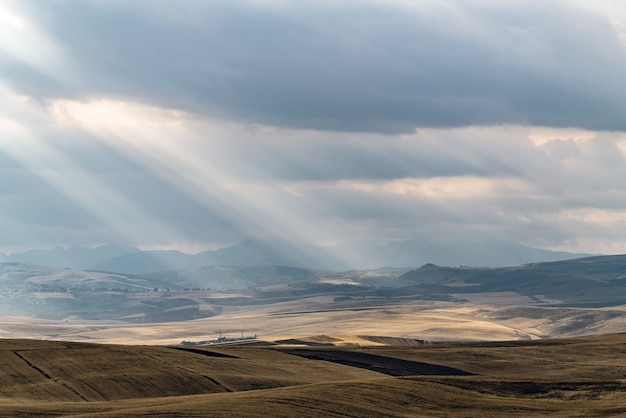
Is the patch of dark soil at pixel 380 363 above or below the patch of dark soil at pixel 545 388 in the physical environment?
above

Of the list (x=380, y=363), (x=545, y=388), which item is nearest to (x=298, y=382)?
(x=545, y=388)

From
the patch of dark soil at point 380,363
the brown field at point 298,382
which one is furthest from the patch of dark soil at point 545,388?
the patch of dark soil at point 380,363

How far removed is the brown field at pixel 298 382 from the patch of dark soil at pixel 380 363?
163 millimetres

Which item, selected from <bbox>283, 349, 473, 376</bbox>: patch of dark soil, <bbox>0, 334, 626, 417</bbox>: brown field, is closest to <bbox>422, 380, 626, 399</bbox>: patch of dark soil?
<bbox>0, 334, 626, 417</bbox>: brown field

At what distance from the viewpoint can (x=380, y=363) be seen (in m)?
148

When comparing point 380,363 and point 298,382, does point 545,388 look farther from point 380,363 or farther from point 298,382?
point 380,363

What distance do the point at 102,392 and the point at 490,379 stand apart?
43629 millimetres

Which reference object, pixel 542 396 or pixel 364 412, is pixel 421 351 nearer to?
pixel 542 396

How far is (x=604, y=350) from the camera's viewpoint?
162 metres

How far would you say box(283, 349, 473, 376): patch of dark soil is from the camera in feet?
458

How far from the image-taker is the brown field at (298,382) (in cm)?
8725

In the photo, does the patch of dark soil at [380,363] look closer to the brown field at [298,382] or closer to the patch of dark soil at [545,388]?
the brown field at [298,382]

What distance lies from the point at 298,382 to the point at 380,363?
3232 cm

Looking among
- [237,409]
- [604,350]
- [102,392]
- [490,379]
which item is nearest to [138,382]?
[102,392]
